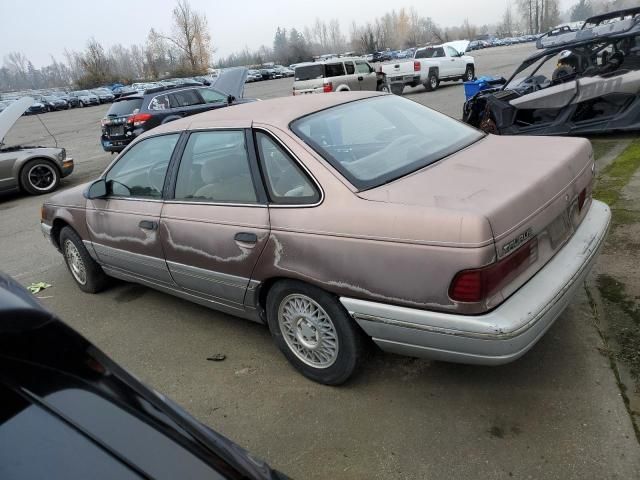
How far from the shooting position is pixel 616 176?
20.0 ft

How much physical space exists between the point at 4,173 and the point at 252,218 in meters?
8.84

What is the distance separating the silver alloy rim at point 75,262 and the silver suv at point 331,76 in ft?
46.6

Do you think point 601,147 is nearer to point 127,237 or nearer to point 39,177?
point 127,237

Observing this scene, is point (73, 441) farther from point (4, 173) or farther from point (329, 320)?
point (4, 173)

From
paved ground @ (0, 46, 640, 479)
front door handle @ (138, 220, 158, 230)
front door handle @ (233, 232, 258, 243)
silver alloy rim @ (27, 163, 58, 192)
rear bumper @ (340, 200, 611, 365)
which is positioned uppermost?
front door handle @ (233, 232, 258, 243)

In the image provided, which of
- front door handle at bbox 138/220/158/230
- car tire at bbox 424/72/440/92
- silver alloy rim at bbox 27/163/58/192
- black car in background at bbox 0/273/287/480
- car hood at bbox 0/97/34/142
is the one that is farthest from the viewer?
car tire at bbox 424/72/440/92

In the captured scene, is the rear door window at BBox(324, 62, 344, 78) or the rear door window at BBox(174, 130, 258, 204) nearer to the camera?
the rear door window at BBox(174, 130, 258, 204)

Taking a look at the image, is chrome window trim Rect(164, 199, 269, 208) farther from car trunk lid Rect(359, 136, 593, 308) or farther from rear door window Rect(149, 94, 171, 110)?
rear door window Rect(149, 94, 171, 110)

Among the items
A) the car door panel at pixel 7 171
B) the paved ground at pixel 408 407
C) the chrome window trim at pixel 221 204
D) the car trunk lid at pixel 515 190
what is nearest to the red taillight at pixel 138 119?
→ the car door panel at pixel 7 171

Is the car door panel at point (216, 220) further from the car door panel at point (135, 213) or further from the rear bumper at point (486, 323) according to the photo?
the rear bumper at point (486, 323)

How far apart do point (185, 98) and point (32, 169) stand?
4245mm

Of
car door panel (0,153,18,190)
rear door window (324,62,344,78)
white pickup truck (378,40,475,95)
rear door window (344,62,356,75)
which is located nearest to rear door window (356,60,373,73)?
rear door window (344,62,356,75)

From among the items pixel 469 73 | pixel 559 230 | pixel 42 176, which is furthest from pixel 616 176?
pixel 469 73

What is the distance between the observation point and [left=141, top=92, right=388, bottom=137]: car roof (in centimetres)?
321
